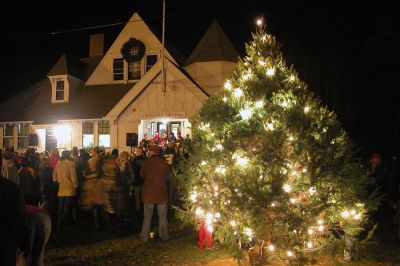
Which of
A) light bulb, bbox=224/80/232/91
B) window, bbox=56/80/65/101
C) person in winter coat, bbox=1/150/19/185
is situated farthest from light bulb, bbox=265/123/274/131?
window, bbox=56/80/65/101

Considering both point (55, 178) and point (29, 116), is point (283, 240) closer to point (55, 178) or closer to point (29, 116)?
point (55, 178)

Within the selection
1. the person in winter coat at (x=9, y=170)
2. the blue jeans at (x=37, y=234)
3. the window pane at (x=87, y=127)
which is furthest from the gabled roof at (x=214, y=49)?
the blue jeans at (x=37, y=234)

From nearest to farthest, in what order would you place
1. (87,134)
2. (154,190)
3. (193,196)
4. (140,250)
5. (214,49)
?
1. (193,196)
2. (140,250)
3. (154,190)
4. (214,49)
5. (87,134)

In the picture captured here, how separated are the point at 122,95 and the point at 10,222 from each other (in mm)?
22992

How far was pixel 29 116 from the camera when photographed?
27.7 metres

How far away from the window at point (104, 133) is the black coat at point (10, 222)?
22.5 meters

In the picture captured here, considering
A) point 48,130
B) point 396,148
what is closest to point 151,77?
point 48,130

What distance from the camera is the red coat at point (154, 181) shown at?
916cm

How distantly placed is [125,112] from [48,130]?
5.94 m

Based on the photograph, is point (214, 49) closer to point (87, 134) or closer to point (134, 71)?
point (134, 71)

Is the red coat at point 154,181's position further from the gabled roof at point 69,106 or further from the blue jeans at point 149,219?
the gabled roof at point 69,106

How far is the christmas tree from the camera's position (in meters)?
6.59

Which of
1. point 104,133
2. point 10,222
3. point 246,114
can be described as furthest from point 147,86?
point 10,222

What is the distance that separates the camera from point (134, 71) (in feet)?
87.7
